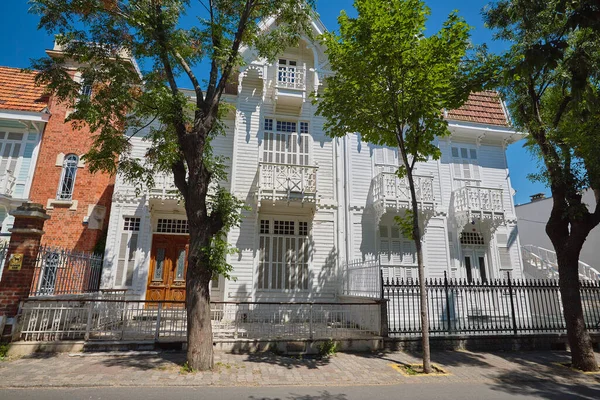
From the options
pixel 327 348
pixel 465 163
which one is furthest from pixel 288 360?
pixel 465 163

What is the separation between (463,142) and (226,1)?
12148 millimetres

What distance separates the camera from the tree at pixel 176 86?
7.52 meters

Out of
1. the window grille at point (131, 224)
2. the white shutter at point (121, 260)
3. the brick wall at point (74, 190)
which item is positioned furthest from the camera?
the brick wall at point (74, 190)

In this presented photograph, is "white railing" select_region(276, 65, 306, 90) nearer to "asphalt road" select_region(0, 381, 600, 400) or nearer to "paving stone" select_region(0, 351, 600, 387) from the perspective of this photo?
"paving stone" select_region(0, 351, 600, 387)

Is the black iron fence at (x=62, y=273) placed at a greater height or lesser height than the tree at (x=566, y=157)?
lesser

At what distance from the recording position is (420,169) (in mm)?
15367

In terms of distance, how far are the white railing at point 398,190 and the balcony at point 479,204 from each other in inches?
74.6

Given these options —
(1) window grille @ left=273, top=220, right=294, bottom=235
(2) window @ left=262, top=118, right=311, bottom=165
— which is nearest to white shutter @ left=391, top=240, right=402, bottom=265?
(1) window grille @ left=273, top=220, right=294, bottom=235

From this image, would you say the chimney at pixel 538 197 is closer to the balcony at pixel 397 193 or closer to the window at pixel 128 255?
the balcony at pixel 397 193

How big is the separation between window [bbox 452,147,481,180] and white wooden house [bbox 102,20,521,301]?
0.05 m

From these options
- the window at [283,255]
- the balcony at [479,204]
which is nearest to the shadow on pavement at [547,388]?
the window at [283,255]

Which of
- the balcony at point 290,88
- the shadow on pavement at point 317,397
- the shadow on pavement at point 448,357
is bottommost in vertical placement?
the shadow on pavement at point 317,397

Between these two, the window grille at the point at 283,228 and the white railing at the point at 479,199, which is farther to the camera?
the white railing at the point at 479,199

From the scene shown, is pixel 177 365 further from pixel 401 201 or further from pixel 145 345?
pixel 401 201
